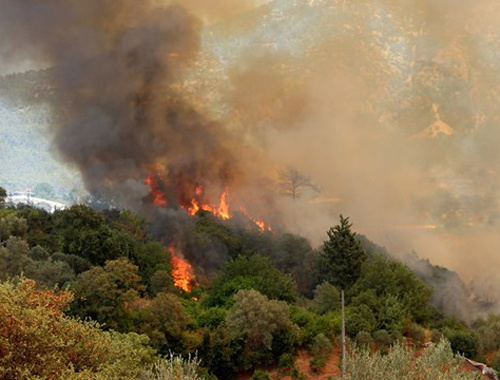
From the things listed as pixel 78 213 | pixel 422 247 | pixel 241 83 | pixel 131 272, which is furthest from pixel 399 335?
pixel 241 83

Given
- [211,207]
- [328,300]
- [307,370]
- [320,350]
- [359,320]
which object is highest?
[211,207]

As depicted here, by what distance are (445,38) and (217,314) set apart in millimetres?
69233

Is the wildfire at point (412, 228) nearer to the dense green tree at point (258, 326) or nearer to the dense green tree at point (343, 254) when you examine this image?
the dense green tree at point (258, 326)

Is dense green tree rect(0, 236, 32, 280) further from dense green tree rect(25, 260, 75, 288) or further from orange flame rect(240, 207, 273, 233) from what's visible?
orange flame rect(240, 207, 273, 233)

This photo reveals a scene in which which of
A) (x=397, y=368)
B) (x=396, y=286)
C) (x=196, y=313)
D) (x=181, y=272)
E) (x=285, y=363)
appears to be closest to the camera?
(x=397, y=368)

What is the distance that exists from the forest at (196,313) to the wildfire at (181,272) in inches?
21.7

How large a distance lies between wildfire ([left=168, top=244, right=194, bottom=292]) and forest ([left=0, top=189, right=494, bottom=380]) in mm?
552

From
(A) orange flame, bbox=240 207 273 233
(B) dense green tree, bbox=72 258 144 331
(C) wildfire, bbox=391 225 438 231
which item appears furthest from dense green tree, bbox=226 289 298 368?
(C) wildfire, bbox=391 225 438 231

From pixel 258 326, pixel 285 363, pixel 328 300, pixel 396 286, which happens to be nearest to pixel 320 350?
pixel 285 363

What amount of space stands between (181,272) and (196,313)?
17067 millimetres

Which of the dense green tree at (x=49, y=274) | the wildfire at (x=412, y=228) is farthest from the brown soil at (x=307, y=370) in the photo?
the wildfire at (x=412, y=228)

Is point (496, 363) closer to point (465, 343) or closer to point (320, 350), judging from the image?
point (465, 343)

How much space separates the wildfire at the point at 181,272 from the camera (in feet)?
186

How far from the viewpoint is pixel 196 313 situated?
4162 cm
